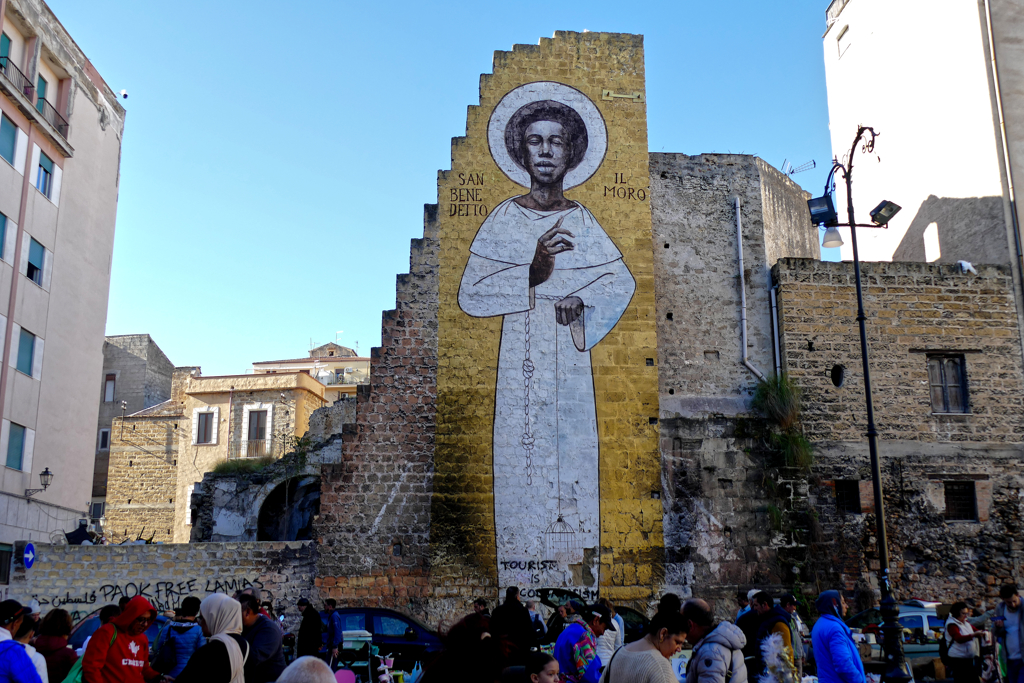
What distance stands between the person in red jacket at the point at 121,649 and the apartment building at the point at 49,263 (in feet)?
51.4

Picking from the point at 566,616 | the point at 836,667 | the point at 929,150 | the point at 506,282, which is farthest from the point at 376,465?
the point at 929,150

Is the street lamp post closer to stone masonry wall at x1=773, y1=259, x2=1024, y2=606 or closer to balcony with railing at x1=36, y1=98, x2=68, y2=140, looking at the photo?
stone masonry wall at x1=773, y1=259, x2=1024, y2=606

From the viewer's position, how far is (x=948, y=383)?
19328mm

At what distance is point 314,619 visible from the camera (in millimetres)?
11281

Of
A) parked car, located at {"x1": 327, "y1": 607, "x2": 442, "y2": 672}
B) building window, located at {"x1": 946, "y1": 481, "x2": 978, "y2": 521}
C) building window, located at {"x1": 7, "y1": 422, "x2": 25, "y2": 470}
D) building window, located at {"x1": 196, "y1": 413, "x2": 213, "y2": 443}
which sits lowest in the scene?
parked car, located at {"x1": 327, "y1": 607, "x2": 442, "y2": 672}

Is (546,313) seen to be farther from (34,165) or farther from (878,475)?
(34,165)

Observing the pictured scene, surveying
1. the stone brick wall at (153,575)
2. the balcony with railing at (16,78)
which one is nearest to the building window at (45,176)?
the balcony with railing at (16,78)

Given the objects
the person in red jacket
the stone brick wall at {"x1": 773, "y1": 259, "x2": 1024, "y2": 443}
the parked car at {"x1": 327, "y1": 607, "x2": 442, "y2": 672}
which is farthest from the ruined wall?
the person in red jacket

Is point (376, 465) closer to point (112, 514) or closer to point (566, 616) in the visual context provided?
point (566, 616)

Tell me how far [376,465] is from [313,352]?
3397 centimetres

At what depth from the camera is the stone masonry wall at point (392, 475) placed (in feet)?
56.7

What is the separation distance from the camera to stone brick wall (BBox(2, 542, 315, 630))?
16875mm

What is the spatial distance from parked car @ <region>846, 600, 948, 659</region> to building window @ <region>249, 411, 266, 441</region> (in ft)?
73.5

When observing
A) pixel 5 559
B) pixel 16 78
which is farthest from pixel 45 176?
pixel 5 559
